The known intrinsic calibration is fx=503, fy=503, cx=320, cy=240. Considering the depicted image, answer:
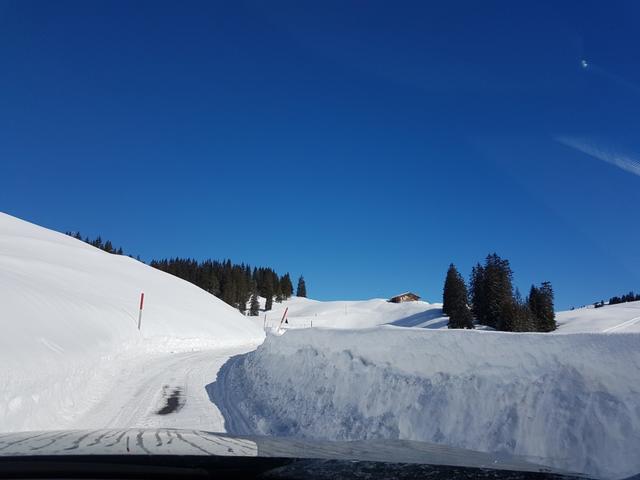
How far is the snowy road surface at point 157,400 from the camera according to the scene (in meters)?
10.5

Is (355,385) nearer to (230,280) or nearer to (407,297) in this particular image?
(230,280)

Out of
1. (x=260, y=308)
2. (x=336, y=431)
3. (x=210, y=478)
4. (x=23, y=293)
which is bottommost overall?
(x=336, y=431)

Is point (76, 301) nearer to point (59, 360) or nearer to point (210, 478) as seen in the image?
point (59, 360)

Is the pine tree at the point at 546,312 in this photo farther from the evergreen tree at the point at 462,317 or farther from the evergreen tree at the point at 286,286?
the evergreen tree at the point at 286,286

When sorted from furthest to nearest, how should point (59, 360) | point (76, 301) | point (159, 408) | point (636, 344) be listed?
1. point (76, 301)
2. point (59, 360)
3. point (159, 408)
4. point (636, 344)

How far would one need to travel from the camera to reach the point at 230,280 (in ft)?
391

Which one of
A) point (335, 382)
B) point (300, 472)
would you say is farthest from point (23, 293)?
point (300, 472)

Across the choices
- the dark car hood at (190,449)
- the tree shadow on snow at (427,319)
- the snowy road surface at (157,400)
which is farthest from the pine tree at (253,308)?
the dark car hood at (190,449)

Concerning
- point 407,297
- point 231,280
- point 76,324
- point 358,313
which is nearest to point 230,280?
point 231,280

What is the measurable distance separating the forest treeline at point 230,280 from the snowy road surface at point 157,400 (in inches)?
3749

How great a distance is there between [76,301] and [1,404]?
16403 millimetres

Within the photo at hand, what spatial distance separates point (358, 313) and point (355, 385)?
13145 cm

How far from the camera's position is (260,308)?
131m

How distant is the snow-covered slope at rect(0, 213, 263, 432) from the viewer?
11344mm
